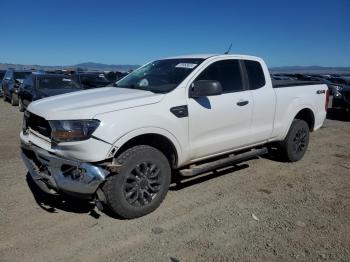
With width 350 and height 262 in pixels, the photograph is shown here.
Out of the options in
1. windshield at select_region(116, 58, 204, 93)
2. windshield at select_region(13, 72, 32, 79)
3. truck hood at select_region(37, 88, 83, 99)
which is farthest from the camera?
windshield at select_region(13, 72, 32, 79)

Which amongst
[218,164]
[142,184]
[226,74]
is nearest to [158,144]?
[142,184]

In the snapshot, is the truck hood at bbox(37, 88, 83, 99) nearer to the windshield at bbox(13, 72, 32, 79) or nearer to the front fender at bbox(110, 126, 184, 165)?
the windshield at bbox(13, 72, 32, 79)

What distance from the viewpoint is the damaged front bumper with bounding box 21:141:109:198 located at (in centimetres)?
385

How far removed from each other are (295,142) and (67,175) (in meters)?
4.28

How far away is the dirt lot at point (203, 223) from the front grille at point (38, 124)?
0.97m

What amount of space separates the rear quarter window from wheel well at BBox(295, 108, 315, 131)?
1.37 meters

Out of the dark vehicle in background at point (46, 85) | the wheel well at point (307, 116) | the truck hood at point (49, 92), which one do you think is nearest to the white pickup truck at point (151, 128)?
the wheel well at point (307, 116)

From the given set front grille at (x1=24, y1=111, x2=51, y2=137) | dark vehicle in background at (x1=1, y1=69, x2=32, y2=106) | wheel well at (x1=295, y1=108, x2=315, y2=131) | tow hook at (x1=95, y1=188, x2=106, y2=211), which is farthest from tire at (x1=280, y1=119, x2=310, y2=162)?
dark vehicle in background at (x1=1, y1=69, x2=32, y2=106)

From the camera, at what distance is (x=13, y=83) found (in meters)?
16.7

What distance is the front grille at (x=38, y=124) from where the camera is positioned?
13.9ft

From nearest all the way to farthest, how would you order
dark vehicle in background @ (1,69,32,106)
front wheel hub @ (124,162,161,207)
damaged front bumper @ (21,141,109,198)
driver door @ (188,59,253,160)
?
damaged front bumper @ (21,141,109,198) → front wheel hub @ (124,162,161,207) → driver door @ (188,59,253,160) → dark vehicle in background @ (1,69,32,106)

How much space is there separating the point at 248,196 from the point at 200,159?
846mm

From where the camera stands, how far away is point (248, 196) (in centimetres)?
515

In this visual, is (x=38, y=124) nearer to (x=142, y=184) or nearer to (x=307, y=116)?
(x=142, y=184)
